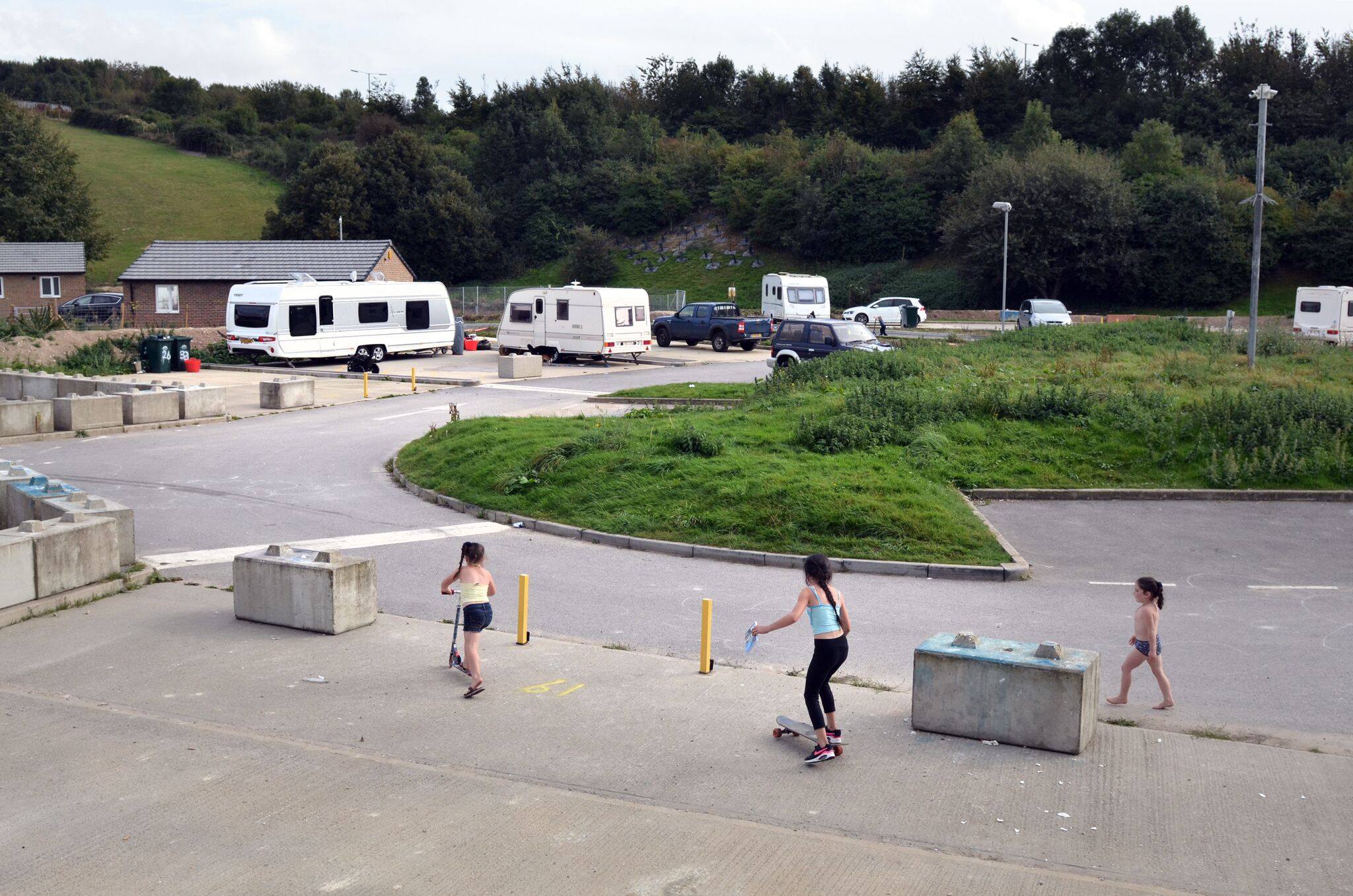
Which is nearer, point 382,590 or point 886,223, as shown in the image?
point 382,590

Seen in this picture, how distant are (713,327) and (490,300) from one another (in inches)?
1067


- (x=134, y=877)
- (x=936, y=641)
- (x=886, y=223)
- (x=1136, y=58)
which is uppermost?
(x=1136, y=58)

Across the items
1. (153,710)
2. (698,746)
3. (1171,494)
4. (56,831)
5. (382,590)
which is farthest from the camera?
(1171,494)

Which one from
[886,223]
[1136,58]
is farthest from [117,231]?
[1136,58]

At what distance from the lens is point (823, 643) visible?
793 centimetres

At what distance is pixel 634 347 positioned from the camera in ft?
128

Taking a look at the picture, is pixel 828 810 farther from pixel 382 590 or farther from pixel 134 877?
pixel 382 590

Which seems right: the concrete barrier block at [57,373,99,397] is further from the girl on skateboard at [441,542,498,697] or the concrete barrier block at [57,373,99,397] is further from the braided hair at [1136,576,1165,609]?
the braided hair at [1136,576,1165,609]

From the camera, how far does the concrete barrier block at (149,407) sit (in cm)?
2548

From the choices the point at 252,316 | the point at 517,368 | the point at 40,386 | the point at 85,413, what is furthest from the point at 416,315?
the point at 85,413

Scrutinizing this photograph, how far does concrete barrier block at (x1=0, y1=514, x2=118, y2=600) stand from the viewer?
1159 cm

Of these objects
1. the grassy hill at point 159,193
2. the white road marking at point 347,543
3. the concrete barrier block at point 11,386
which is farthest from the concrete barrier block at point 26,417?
the grassy hill at point 159,193

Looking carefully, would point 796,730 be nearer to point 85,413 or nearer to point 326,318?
point 85,413

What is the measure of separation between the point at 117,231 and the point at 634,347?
60.5 meters
